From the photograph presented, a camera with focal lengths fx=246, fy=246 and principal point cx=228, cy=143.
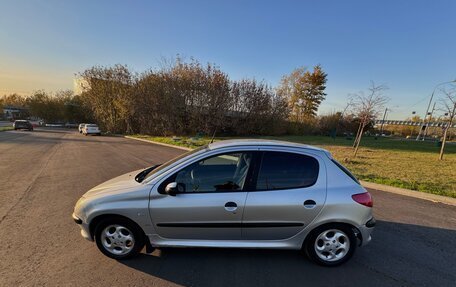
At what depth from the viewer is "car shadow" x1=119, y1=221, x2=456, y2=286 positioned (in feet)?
9.56

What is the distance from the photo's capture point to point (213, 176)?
3525 mm

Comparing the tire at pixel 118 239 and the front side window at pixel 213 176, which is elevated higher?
the front side window at pixel 213 176

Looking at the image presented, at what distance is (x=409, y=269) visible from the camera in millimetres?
3248

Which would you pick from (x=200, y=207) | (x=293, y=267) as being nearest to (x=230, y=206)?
(x=200, y=207)

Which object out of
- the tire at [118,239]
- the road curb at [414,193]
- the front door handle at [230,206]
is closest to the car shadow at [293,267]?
the tire at [118,239]

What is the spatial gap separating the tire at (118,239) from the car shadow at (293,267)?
0.46 ft

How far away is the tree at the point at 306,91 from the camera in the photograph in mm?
48906

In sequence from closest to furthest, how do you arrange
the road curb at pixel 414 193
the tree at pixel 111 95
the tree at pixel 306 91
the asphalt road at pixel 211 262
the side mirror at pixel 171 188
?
the asphalt road at pixel 211 262
the side mirror at pixel 171 188
the road curb at pixel 414 193
the tree at pixel 111 95
the tree at pixel 306 91

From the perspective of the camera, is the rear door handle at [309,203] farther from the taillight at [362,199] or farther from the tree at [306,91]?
the tree at [306,91]

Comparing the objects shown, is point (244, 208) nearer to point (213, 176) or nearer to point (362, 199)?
point (213, 176)

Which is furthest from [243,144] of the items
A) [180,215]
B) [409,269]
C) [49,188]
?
[49,188]

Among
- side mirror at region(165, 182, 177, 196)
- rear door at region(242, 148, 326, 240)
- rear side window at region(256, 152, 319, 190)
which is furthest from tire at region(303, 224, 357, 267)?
side mirror at region(165, 182, 177, 196)

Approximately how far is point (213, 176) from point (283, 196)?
40.2 inches

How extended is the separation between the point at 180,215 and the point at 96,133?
1327 inches
